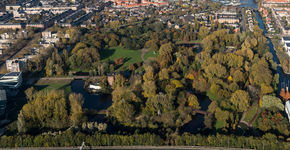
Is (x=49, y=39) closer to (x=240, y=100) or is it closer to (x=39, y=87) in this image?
(x=39, y=87)

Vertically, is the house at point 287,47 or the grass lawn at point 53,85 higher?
the house at point 287,47

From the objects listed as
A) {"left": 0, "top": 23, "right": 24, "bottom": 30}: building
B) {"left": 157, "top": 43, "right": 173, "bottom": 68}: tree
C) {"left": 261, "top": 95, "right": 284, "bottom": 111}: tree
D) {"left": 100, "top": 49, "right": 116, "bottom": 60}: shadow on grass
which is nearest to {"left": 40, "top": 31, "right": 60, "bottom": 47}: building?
{"left": 100, "top": 49, "right": 116, "bottom": 60}: shadow on grass

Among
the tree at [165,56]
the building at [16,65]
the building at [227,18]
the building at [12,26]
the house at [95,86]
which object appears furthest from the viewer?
the building at [227,18]

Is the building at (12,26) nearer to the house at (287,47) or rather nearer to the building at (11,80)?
the building at (11,80)

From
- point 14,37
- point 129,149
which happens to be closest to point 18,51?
point 14,37

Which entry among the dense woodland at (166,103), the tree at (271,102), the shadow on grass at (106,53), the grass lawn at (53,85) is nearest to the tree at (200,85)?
the dense woodland at (166,103)
